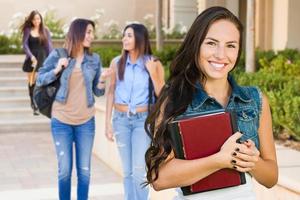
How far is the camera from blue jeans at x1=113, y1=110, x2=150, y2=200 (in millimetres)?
6098

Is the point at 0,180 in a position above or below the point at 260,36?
below

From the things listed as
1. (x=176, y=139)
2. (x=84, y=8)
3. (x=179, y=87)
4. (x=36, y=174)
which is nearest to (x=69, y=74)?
(x=36, y=174)

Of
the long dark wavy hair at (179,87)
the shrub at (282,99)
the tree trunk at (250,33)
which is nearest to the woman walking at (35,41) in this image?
the tree trunk at (250,33)

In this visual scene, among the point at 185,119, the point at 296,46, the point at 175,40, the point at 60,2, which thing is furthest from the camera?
the point at 60,2

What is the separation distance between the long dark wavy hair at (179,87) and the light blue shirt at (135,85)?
372 cm

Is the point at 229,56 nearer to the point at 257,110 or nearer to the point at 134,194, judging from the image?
the point at 257,110

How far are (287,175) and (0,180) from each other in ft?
15.5

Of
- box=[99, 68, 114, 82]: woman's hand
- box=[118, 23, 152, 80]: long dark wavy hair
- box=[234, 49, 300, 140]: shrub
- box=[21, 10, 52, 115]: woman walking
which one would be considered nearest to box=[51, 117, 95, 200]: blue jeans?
box=[99, 68, 114, 82]: woman's hand

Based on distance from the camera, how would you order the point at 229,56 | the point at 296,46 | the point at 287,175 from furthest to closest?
the point at 296,46
the point at 287,175
the point at 229,56

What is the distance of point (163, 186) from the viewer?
246 cm

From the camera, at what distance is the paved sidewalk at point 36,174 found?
308 inches

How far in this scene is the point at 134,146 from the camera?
20.1ft

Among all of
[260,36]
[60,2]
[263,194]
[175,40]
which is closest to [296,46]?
[260,36]

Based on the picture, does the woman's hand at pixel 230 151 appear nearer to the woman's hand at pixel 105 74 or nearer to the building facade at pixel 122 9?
the woman's hand at pixel 105 74
